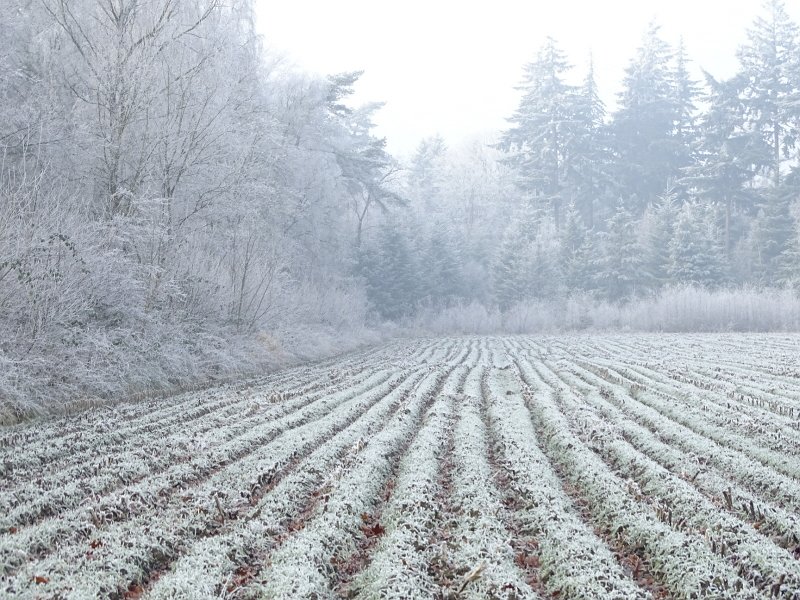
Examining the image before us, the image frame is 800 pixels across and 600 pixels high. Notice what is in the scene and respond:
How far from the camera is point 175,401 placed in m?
10.8

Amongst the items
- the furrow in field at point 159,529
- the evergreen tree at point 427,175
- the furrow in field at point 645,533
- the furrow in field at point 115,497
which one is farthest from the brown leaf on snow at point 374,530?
the evergreen tree at point 427,175

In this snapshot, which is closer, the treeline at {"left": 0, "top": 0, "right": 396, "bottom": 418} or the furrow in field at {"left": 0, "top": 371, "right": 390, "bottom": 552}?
the furrow in field at {"left": 0, "top": 371, "right": 390, "bottom": 552}

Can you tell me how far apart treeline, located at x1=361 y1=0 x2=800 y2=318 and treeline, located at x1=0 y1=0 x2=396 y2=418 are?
902 inches

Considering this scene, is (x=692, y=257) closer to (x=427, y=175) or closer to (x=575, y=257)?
(x=575, y=257)

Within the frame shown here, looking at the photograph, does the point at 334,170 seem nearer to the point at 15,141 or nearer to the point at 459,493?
the point at 15,141

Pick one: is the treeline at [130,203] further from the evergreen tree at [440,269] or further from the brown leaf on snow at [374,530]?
the evergreen tree at [440,269]

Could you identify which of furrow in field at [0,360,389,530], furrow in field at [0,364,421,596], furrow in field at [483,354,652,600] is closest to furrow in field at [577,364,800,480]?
furrow in field at [483,354,652,600]

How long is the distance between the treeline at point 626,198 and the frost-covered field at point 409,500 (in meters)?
33.2

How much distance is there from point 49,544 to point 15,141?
11.3m

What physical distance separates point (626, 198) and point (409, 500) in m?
53.4

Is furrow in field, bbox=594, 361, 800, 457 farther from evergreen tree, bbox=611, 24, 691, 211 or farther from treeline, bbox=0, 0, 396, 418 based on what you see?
evergreen tree, bbox=611, 24, 691, 211

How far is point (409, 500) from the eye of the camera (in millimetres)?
5113

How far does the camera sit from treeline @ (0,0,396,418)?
1041 cm

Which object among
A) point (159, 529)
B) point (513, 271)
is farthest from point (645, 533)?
point (513, 271)
